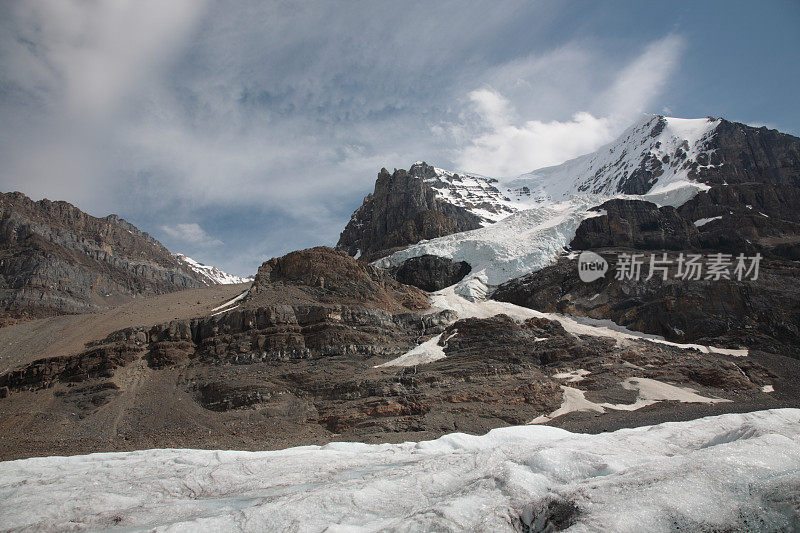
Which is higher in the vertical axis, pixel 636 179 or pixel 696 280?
pixel 636 179

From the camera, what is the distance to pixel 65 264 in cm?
9281

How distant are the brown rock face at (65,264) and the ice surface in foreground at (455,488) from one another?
64.2m

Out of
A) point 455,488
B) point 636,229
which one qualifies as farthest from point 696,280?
point 455,488

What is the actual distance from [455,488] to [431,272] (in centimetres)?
6355

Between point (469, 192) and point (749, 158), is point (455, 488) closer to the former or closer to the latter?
point (749, 158)

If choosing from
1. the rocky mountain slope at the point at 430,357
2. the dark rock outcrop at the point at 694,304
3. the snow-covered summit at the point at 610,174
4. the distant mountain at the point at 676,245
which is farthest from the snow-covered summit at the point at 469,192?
the dark rock outcrop at the point at 694,304

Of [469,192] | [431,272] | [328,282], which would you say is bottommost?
[328,282]

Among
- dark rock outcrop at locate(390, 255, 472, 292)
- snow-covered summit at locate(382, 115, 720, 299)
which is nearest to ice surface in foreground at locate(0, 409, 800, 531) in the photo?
snow-covered summit at locate(382, 115, 720, 299)

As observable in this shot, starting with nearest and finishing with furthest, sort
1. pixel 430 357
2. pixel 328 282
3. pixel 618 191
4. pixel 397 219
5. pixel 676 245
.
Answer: pixel 430 357
pixel 328 282
pixel 676 245
pixel 397 219
pixel 618 191

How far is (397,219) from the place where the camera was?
100 metres

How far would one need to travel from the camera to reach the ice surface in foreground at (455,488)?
466 cm

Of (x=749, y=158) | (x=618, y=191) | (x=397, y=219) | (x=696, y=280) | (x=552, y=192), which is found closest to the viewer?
(x=696, y=280)

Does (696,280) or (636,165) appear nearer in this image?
(696,280)

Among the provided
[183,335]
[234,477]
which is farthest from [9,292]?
[234,477]
